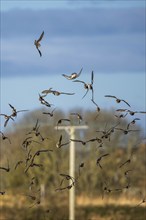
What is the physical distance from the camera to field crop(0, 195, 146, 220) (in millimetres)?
19219

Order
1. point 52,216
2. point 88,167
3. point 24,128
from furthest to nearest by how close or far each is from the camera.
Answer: point 88,167
point 24,128
point 52,216

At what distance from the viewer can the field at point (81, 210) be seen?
19.2 m

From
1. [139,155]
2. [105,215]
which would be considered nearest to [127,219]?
[105,215]

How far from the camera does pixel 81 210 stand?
72.3ft

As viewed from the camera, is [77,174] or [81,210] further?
[81,210]

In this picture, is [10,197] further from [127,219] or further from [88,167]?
[88,167]

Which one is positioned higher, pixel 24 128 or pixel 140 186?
pixel 24 128

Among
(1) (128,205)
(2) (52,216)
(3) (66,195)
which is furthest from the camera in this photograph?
(1) (128,205)

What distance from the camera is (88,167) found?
25.3m

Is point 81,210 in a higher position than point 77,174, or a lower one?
lower

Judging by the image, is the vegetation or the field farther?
the vegetation

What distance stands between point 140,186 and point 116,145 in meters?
1.89

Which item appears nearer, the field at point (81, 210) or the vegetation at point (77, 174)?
the field at point (81, 210)

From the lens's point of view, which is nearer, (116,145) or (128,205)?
(128,205)
